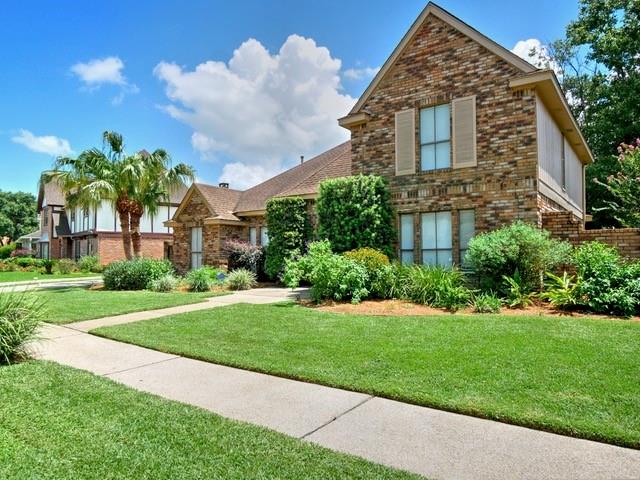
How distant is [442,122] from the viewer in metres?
12.7

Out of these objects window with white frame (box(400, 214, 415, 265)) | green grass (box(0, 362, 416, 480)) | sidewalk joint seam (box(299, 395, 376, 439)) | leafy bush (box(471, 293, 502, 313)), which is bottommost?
sidewalk joint seam (box(299, 395, 376, 439))

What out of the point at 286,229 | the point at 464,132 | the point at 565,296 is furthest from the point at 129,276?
the point at 565,296

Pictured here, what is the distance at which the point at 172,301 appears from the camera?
12000 mm

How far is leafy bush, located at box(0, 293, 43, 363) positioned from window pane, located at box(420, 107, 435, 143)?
10.9 meters

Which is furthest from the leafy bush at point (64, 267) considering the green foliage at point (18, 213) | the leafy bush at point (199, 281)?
the green foliage at point (18, 213)

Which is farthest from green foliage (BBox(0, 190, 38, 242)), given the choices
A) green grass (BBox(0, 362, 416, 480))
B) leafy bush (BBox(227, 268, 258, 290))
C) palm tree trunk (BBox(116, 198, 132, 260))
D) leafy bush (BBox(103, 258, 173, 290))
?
green grass (BBox(0, 362, 416, 480))

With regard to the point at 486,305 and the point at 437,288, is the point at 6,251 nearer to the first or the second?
the point at 437,288

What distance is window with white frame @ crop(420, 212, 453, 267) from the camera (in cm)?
1239

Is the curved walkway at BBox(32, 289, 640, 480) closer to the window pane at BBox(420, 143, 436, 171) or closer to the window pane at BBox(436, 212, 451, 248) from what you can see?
the window pane at BBox(436, 212, 451, 248)

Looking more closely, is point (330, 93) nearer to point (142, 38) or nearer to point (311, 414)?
point (142, 38)

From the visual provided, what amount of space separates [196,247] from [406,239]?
1207cm

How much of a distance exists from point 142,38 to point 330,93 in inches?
334

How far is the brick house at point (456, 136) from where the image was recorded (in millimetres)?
11328

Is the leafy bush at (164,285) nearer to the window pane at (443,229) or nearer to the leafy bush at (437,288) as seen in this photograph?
the leafy bush at (437,288)
